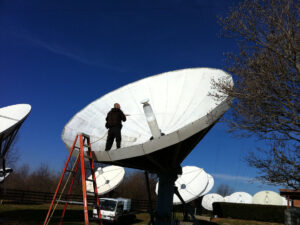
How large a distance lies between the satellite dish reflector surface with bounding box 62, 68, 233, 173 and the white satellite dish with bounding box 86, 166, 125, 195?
12633mm

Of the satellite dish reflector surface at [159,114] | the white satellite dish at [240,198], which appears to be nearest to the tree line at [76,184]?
the white satellite dish at [240,198]

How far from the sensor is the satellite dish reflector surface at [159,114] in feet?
26.5

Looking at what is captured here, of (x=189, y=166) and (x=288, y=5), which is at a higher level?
(x=288, y=5)

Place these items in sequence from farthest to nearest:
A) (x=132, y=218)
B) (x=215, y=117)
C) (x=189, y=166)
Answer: (x=189, y=166)
(x=132, y=218)
(x=215, y=117)

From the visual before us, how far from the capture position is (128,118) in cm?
1126

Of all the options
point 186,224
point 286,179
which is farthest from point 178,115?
point 186,224

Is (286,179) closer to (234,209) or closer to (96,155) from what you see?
(96,155)

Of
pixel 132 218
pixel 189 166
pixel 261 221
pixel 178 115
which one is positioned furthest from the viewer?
pixel 261 221

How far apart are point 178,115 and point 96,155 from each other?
3599 mm

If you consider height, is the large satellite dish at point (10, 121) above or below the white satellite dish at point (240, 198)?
above

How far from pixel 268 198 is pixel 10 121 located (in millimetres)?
28262

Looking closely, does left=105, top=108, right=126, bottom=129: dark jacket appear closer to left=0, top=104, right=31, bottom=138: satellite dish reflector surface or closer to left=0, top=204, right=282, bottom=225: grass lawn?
left=0, top=204, right=282, bottom=225: grass lawn

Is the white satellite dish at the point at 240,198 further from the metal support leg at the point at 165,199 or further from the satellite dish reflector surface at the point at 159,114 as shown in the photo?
the metal support leg at the point at 165,199

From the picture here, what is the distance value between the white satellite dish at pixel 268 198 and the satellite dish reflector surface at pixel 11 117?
27.1 metres
